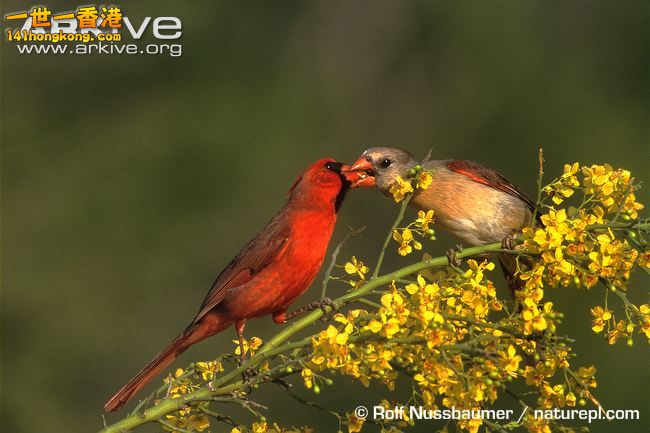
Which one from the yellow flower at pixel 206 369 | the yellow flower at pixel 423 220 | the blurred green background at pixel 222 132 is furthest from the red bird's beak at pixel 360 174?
the blurred green background at pixel 222 132

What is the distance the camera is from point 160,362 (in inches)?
A: 117

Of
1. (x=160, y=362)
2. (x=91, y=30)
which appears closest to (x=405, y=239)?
(x=160, y=362)

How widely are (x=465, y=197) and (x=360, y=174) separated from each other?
439mm

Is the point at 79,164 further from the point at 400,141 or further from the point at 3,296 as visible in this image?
the point at 400,141

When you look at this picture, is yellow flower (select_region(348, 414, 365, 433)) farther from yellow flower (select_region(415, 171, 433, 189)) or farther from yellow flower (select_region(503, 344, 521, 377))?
yellow flower (select_region(415, 171, 433, 189))

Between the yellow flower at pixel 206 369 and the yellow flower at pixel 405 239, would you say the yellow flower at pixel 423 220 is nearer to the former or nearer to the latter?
the yellow flower at pixel 405 239

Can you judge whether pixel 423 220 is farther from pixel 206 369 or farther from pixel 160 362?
pixel 160 362

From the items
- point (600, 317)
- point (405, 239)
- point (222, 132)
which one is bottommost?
point (222, 132)

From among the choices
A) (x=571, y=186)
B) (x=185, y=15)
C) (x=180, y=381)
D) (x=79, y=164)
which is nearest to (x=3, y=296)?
(x=79, y=164)

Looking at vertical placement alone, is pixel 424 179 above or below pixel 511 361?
above

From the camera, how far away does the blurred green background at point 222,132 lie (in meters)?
7.54

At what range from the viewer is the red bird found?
3.25 meters

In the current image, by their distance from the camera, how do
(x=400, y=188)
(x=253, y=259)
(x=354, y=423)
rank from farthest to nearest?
(x=253, y=259) → (x=400, y=188) → (x=354, y=423)

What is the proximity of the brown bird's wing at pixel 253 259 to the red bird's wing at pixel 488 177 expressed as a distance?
72 cm
